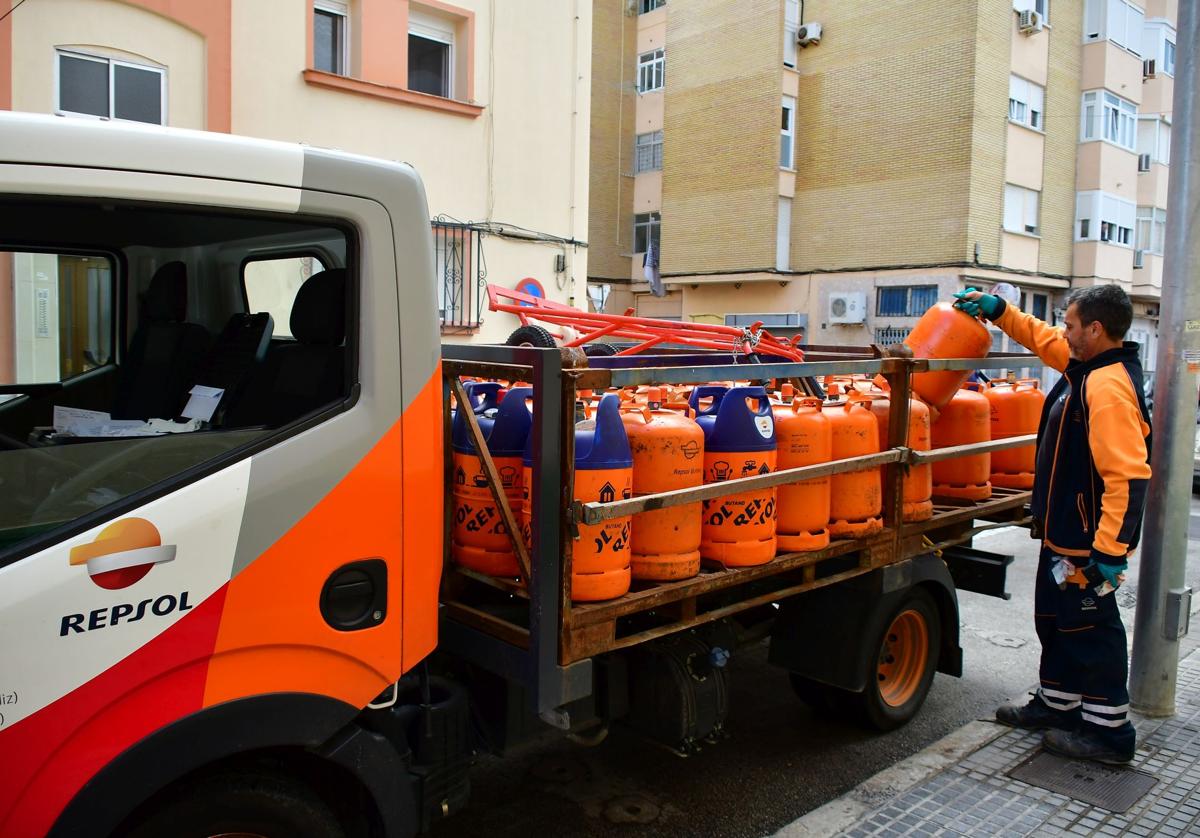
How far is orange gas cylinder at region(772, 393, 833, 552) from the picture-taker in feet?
12.7

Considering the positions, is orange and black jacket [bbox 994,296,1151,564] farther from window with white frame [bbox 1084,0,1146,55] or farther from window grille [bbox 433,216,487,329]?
window with white frame [bbox 1084,0,1146,55]

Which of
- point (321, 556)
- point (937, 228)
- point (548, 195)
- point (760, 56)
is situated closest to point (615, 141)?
point (760, 56)

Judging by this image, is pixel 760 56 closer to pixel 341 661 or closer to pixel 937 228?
pixel 937 228

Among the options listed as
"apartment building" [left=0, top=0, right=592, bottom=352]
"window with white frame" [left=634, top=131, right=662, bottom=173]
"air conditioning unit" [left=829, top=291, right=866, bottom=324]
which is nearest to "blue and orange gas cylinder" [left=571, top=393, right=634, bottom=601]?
"apartment building" [left=0, top=0, right=592, bottom=352]

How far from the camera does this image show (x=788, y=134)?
2897 cm

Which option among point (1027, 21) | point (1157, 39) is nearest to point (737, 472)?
point (1027, 21)

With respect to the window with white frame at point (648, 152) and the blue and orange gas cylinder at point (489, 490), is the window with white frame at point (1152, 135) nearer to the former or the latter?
the window with white frame at point (648, 152)

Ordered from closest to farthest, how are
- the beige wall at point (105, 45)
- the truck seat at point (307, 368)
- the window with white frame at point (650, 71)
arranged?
the truck seat at point (307, 368)
the beige wall at point (105, 45)
the window with white frame at point (650, 71)

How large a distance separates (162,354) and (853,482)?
280 centimetres

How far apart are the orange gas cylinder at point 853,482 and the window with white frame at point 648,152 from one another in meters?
30.3

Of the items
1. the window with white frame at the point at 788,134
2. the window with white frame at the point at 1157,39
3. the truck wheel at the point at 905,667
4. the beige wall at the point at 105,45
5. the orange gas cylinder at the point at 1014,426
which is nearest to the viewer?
the truck wheel at the point at 905,667

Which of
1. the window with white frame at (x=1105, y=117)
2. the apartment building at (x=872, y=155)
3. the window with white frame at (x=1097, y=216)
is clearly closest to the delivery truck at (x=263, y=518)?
the apartment building at (x=872, y=155)

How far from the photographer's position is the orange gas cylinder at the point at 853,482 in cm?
411

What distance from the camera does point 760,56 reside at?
29047 millimetres
